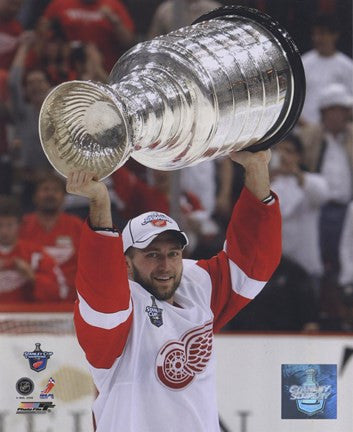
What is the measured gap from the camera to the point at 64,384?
4242mm

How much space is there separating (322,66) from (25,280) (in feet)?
5.75

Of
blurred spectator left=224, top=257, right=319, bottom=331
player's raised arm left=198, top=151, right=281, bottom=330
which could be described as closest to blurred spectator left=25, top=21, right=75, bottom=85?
blurred spectator left=224, top=257, right=319, bottom=331

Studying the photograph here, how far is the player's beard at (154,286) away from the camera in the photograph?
3.33 m

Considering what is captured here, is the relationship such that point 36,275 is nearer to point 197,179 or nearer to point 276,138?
point 197,179

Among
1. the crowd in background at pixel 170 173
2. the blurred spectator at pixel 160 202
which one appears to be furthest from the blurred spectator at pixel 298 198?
the blurred spectator at pixel 160 202

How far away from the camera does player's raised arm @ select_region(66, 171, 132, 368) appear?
3017 millimetres

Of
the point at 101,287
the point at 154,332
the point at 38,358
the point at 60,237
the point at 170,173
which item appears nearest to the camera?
the point at 101,287

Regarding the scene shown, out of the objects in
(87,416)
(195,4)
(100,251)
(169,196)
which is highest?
(195,4)

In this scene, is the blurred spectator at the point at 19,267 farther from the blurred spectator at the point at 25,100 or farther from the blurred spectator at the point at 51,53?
the blurred spectator at the point at 51,53

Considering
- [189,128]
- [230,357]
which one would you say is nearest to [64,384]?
[230,357]

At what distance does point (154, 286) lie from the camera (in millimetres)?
3342

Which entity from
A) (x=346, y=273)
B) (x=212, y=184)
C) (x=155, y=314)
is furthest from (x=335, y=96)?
(x=155, y=314)

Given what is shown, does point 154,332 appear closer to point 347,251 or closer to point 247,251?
point 247,251

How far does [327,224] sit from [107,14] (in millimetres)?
1435
